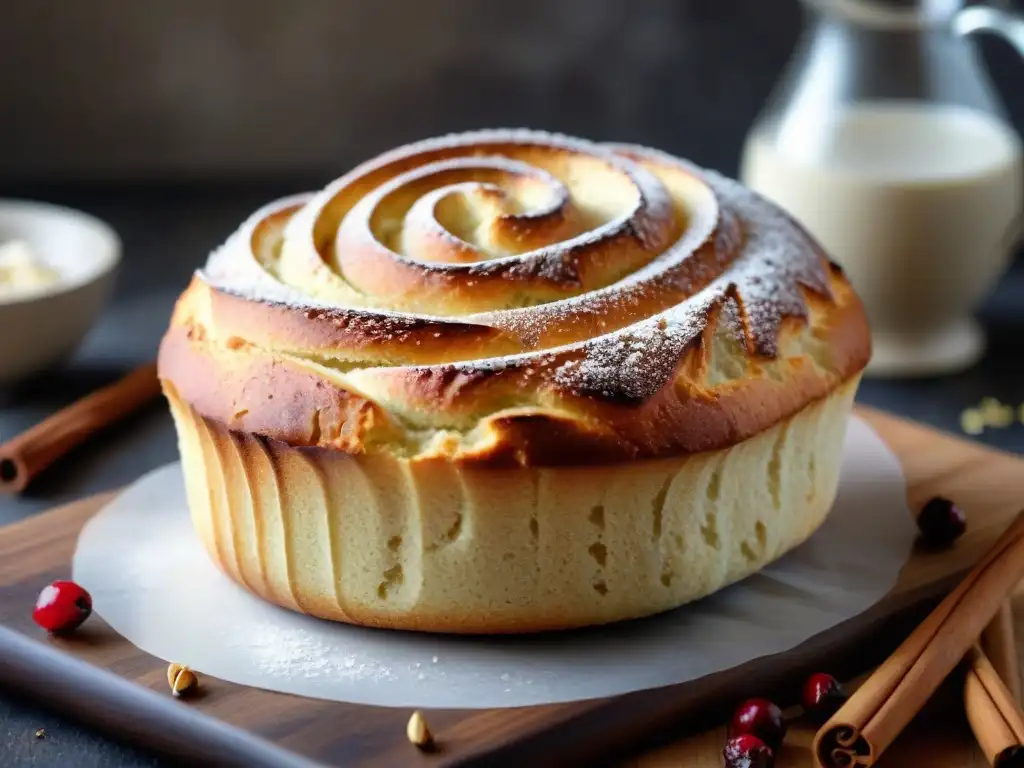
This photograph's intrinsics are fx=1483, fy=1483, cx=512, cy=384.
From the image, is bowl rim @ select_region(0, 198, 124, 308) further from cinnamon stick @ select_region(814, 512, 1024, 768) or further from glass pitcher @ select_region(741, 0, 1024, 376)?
cinnamon stick @ select_region(814, 512, 1024, 768)

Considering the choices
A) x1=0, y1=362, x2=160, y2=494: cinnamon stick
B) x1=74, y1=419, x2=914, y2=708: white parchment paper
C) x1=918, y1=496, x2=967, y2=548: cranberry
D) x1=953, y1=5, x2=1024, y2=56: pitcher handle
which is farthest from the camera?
x1=953, y1=5, x2=1024, y2=56: pitcher handle

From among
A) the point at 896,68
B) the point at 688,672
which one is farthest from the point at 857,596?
the point at 896,68

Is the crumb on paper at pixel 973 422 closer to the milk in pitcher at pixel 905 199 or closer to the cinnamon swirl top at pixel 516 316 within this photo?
the milk in pitcher at pixel 905 199

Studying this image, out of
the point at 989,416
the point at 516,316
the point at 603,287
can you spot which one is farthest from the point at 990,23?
the point at 516,316

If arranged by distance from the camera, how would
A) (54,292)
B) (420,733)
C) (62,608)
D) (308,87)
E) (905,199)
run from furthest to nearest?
1. (308,87)
2. (905,199)
3. (54,292)
4. (62,608)
5. (420,733)

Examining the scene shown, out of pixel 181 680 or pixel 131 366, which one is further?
pixel 131 366

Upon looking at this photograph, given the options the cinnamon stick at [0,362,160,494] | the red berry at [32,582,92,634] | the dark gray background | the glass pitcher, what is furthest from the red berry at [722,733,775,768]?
the dark gray background

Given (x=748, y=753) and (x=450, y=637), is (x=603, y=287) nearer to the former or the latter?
(x=450, y=637)
